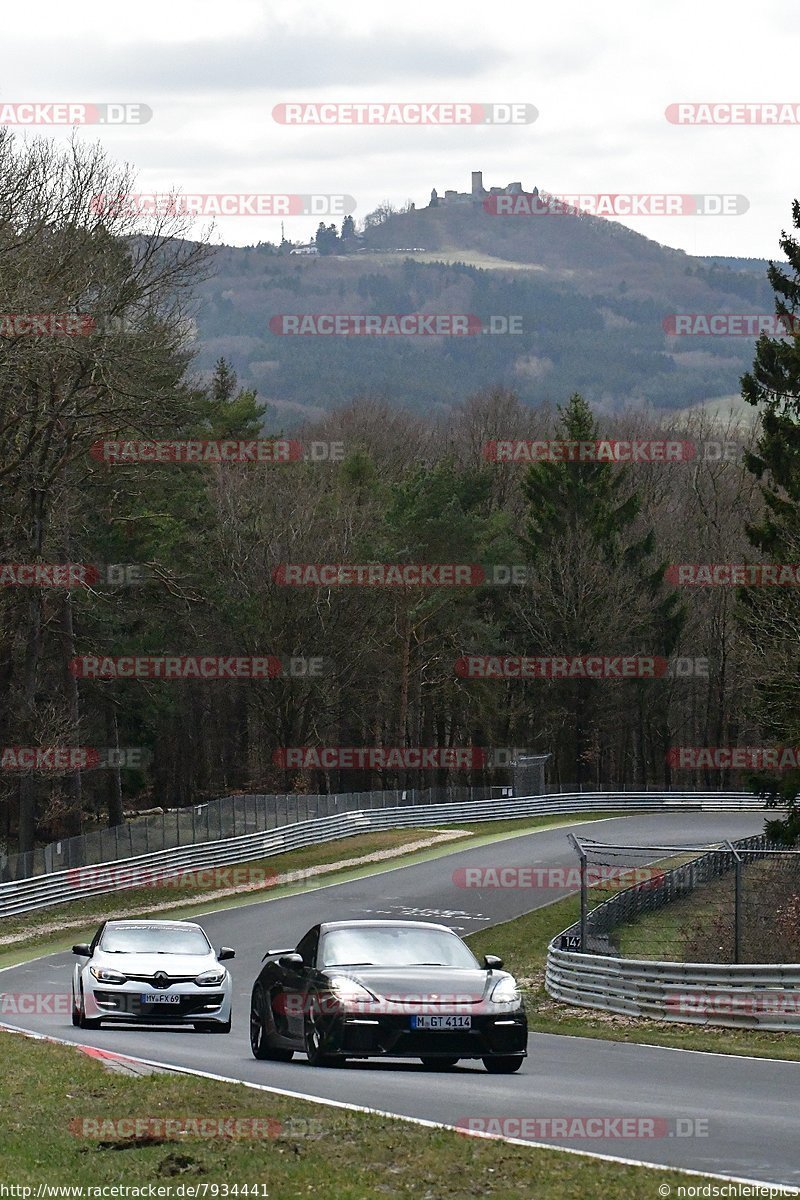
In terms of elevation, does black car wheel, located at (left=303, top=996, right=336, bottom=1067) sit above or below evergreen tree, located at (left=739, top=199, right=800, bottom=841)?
below

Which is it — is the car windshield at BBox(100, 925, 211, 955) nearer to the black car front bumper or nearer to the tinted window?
the tinted window

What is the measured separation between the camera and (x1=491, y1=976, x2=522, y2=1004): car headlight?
1409 centimetres

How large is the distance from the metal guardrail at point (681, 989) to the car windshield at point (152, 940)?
5889 millimetres

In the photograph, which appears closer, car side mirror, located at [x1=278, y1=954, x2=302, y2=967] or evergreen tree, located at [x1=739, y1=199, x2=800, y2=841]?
car side mirror, located at [x1=278, y1=954, x2=302, y2=967]

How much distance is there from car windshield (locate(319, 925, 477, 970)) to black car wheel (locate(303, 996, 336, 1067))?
1.34 ft

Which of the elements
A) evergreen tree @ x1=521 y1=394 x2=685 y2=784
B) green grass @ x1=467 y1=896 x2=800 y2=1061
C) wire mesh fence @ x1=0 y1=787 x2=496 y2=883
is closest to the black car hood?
green grass @ x1=467 y1=896 x2=800 y2=1061

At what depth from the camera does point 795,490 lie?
125ft

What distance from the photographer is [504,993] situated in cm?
1420

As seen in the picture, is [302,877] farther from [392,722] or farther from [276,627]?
[392,722]

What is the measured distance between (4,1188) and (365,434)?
8883cm

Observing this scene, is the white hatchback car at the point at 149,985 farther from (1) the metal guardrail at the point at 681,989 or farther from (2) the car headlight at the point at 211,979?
(1) the metal guardrail at the point at 681,989

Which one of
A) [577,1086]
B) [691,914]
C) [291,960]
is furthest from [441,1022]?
[691,914]

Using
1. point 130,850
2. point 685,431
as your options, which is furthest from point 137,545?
A: point 685,431

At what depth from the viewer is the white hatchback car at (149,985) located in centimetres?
1909
